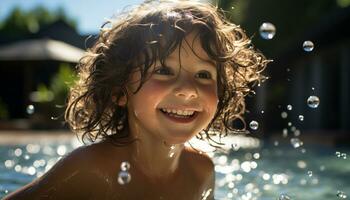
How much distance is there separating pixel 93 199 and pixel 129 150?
28cm

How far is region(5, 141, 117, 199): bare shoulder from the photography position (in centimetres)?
264

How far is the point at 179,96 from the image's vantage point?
8.18 ft

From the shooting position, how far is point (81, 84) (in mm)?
3031

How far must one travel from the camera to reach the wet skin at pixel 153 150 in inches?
99.9

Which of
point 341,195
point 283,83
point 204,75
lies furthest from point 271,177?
point 283,83

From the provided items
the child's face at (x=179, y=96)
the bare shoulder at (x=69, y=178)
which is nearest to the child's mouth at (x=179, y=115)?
the child's face at (x=179, y=96)

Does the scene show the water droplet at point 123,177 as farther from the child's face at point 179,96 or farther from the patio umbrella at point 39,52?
the patio umbrella at point 39,52

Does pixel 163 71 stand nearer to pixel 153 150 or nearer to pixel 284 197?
pixel 153 150

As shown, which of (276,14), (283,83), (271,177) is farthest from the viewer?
(276,14)

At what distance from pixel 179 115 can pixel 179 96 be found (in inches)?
3.8

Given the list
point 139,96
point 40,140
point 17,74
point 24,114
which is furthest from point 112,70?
point 17,74

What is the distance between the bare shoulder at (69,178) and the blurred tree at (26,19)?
55.6 meters

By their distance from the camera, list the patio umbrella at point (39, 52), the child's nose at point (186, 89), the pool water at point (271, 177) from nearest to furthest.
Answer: the child's nose at point (186, 89)
the pool water at point (271, 177)
the patio umbrella at point (39, 52)

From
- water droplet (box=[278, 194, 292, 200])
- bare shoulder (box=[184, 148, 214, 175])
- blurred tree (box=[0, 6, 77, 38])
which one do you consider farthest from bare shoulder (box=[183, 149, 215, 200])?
blurred tree (box=[0, 6, 77, 38])
